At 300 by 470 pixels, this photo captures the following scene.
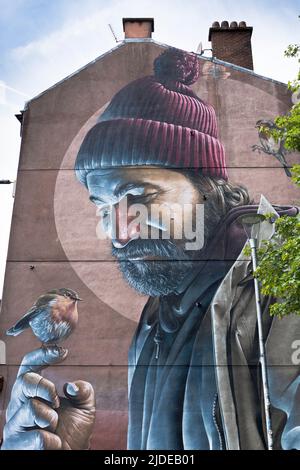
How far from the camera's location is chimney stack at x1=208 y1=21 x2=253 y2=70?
20672mm

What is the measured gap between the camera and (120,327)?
17047 mm

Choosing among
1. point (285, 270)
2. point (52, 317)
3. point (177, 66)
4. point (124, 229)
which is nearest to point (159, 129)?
point (177, 66)

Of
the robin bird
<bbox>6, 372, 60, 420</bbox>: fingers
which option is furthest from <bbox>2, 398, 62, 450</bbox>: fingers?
the robin bird

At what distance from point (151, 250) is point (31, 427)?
19.4 feet

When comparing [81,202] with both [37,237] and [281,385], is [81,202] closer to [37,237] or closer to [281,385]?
[37,237]

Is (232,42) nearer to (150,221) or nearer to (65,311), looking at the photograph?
(150,221)

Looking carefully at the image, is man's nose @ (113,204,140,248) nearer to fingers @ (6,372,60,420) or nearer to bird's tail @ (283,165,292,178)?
fingers @ (6,372,60,420)

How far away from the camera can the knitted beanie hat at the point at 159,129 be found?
18.6 metres

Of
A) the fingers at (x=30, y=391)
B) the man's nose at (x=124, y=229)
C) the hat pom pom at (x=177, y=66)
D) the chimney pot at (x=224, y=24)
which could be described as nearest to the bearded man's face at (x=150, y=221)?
the man's nose at (x=124, y=229)

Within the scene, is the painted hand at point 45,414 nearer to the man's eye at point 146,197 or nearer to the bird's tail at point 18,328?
the bird's tail at point 18,328

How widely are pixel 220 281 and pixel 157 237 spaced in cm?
227

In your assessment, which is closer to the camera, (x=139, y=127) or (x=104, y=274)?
(x=104, y=274)
